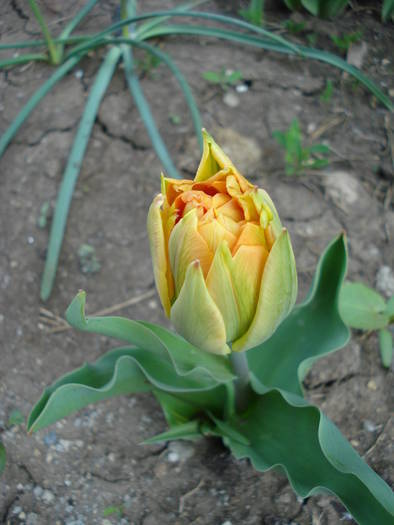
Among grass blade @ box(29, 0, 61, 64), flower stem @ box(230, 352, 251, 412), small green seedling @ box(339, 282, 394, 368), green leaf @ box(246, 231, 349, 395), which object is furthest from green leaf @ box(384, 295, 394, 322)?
grass blade @ box(29, 0, 61, 64)

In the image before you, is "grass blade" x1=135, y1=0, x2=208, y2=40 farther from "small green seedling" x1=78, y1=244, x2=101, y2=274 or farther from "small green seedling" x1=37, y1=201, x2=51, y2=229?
"small green seedling" x1=78, y1=244, x2=101, y2=274

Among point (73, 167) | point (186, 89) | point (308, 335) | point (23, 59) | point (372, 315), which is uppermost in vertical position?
point (23, 59)

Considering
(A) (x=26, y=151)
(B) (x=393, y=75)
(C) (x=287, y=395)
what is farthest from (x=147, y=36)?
(C) (x=287, y=395)

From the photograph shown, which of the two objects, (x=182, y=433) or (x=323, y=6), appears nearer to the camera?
(x=182, y=433)

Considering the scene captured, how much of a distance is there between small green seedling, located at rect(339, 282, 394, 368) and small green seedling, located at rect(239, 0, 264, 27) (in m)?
1.19

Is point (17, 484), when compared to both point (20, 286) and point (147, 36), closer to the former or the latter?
point (20, 286)

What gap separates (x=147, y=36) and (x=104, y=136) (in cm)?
41

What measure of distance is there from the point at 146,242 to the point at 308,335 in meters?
0.69

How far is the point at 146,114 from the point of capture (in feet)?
5.96

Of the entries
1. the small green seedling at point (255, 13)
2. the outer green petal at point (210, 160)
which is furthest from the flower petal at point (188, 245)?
the small green seedling at point (255, 13)

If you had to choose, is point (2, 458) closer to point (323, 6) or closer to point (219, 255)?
point (219, 255)

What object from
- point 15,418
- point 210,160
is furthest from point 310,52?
point 15,418

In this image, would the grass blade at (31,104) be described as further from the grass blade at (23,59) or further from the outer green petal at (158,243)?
the outer green petal at (158,243)

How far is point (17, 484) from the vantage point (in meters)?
1.29
